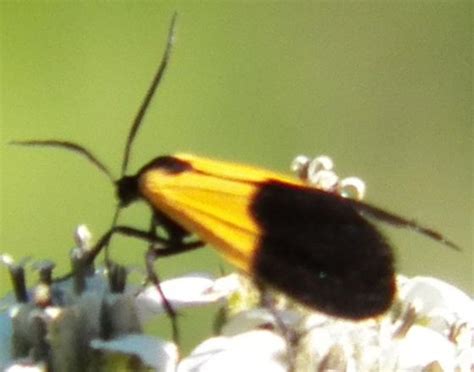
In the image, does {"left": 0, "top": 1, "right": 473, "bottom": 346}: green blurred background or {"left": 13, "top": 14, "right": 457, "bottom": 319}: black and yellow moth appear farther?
{"left": 0, "top": 1, "right": 473, "bottom": 346}: green blurred background

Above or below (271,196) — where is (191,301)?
below

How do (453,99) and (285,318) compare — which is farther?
(453,99)

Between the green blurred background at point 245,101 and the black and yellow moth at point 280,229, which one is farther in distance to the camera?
the green blurred background at point 245,101

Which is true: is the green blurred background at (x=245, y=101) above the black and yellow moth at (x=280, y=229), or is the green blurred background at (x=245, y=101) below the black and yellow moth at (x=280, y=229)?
below

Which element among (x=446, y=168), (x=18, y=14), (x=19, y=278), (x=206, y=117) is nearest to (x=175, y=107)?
(x=206, y=117)

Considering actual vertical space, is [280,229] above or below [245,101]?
above

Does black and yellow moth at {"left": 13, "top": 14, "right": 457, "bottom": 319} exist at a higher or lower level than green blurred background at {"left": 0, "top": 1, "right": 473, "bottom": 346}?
higher

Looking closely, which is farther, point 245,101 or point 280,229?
point 245,101

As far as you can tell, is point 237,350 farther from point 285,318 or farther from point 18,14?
point 18,14
